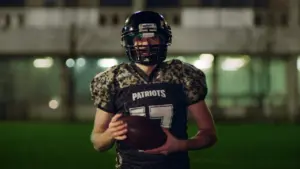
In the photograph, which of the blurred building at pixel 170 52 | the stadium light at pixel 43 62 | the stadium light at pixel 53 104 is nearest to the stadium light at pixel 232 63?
the blurred building at pixel 170 52

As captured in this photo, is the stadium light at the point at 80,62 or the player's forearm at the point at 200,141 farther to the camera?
the stadium light at the point at 80,62

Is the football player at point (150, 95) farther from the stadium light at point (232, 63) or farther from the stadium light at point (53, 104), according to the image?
the stadium light at point (53, 104)

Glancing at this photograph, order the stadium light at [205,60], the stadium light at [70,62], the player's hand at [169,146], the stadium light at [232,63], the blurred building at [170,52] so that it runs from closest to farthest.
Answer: the player's hand at [169,146] → the blurred building at [170,52] → the stadium light at [70,62] → the stadium light at [205,60] → the stadium light at [232,63]

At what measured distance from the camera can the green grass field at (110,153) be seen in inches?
529

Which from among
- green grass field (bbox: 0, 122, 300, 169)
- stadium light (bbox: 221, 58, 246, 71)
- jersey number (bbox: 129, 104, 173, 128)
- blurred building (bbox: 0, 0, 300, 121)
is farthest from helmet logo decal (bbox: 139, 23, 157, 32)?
stadium light (bbox: 221, 58, 246, 71)

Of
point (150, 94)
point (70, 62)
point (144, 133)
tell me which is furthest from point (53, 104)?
point (144, 133)

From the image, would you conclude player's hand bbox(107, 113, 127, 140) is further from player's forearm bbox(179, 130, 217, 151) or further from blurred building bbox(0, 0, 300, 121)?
blurred building bbox(0, 0, 300, 121)

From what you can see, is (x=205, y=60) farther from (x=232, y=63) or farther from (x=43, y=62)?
(x=43, y=62)

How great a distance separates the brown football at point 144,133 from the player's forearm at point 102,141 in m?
0.14

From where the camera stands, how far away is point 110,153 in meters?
15.4

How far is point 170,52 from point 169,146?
30520 mm

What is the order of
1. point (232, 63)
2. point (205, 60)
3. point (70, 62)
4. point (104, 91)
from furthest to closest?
point (232, 63) → point (205, 60) → point (70, 62) → point (104, 91)

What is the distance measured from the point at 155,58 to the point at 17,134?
20.5 meters

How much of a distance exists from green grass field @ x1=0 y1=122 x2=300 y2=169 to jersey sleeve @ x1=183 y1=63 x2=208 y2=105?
10020 millimetres
